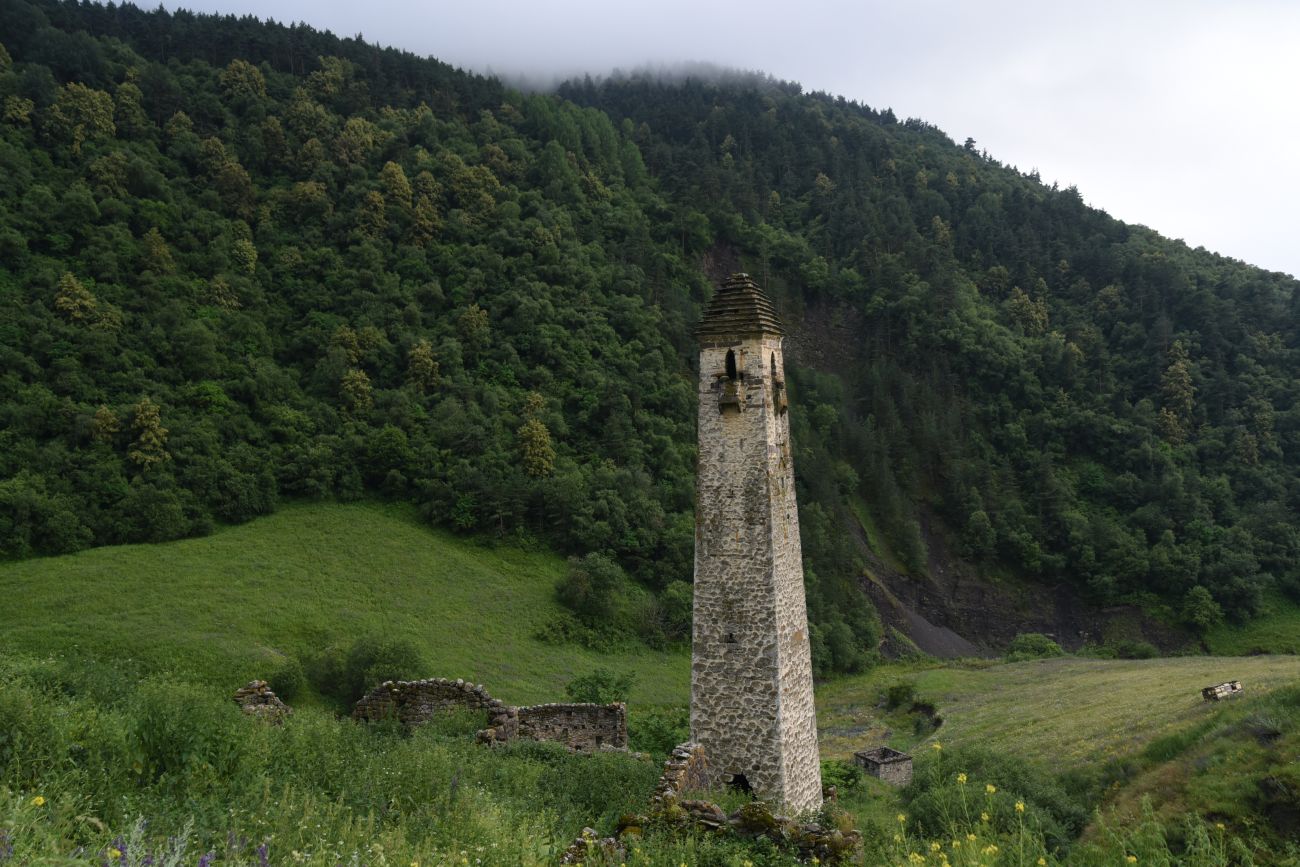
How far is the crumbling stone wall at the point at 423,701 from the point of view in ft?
59.7

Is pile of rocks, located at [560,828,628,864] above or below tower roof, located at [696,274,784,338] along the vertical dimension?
below

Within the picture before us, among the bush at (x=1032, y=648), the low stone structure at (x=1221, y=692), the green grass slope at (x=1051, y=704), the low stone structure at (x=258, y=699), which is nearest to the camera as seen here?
the low stone structure at (x=258, y=699)

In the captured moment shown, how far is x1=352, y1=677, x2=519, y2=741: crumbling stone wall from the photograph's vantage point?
18.2 meters

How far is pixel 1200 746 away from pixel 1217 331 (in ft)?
269

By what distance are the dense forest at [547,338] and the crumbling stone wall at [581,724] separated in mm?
19808

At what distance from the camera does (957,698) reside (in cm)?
3703

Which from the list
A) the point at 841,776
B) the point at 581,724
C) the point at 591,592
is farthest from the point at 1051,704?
the point at 591,592

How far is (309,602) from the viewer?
32969mm

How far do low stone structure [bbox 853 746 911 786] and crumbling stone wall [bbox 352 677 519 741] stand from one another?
465 inches

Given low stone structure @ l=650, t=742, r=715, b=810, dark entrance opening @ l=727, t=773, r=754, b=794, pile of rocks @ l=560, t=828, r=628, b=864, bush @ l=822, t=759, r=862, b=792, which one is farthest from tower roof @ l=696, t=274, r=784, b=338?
bush @ l=822, t=759, r=862, b=792

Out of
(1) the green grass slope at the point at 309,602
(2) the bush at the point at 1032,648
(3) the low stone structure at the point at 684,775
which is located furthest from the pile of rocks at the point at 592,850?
(2) the bush at the point at 1032,648

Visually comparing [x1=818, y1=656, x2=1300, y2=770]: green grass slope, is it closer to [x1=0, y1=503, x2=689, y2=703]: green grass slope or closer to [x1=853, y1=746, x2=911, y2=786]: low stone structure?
[x1=853, y1=746, x2=911, y2=786]: low stone structure

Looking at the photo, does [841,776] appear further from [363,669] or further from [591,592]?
[591,592]

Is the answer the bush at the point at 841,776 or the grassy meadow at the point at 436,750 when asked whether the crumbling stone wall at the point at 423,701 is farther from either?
the bush at the point at 841,776
